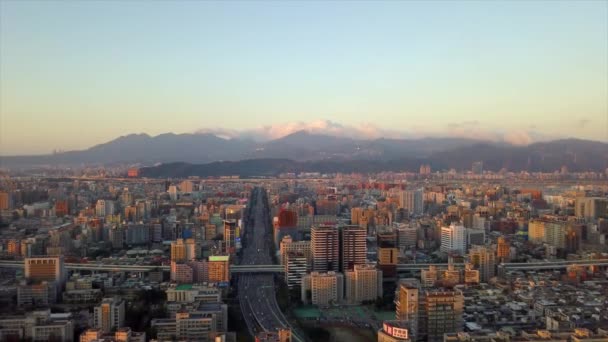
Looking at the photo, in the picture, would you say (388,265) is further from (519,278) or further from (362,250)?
(519,278)

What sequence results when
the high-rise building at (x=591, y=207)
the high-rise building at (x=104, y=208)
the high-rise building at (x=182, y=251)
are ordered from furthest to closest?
the high-rise building at (x=104, y=208) → the high-rise building at (x=591, y=207) → the high-rise building at (x=182, y=251)

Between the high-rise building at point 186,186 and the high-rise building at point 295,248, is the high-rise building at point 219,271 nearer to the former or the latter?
the high-rise building at point 295,248

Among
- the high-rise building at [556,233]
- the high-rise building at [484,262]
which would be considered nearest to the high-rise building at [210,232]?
the high-rise building at [484,262]

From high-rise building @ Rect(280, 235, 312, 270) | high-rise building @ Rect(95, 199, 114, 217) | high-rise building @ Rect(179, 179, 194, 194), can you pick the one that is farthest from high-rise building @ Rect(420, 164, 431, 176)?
high-rise building @ Rect(280, 235, 312, 270)

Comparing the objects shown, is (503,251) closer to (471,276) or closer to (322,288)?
(471,276)

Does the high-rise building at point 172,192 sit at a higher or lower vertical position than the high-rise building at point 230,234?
higher

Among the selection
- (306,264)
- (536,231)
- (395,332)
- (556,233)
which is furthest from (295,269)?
(536,231)

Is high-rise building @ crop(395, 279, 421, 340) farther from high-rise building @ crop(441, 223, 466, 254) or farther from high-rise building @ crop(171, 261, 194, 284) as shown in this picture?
high-rise building @ crop(441, 223, 466, 254)
